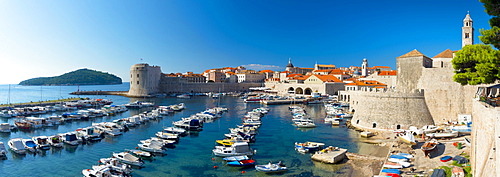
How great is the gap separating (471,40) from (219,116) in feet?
86.0

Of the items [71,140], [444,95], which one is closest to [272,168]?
[71,140]

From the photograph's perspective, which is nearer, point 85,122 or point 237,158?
point 237,158

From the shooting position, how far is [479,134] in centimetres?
1008

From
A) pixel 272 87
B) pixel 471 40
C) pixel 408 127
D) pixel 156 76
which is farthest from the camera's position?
pixel 272 87

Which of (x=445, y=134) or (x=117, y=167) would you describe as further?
(x=445, y=134)

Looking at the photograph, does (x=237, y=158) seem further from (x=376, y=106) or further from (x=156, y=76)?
(x=156, y=76)

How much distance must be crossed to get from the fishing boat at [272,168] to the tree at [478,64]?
9.33 meters

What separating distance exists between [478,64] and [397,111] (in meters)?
10.8

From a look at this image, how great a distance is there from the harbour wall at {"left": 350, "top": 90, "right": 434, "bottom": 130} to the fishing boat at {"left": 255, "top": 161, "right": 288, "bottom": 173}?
1133cm

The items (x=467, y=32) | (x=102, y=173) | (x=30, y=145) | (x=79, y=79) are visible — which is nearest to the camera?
(x=102, y=173)

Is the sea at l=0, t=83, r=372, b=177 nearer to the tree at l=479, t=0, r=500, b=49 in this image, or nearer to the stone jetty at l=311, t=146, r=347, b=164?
the stone jetty at l=311, t=146, r=347, b=164

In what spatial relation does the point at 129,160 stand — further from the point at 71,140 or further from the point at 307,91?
the point at 307,91

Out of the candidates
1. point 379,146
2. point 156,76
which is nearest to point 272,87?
point 156,76

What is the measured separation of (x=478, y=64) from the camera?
11.7 meters
